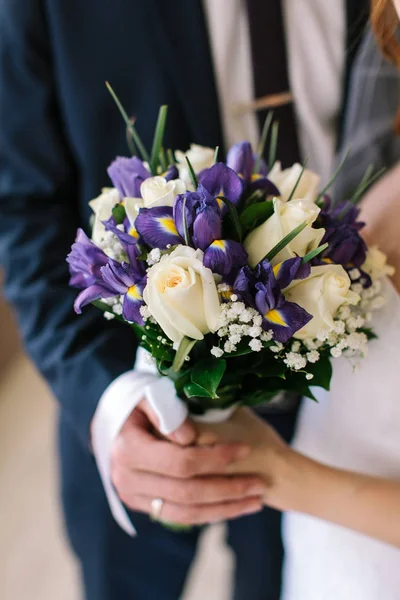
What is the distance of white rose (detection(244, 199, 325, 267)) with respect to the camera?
56 cm

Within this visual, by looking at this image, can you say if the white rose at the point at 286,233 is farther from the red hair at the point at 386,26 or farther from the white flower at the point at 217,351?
the red hair at the point at 386,26

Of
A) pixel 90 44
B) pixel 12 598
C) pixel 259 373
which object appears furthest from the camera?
pixel 12 598

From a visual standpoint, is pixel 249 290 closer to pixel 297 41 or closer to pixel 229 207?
pixel 229 207

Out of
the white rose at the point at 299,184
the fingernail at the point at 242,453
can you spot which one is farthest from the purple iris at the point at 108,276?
the fingernail at the point at 242,453

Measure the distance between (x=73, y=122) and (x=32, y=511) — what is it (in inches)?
60.8

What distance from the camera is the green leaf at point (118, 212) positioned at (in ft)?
2.11

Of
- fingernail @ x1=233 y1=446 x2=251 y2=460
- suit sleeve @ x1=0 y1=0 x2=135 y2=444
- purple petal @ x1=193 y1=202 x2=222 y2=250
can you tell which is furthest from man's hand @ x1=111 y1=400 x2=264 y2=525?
purple petal @ x1=193 y1=202 x2=222 y2=250

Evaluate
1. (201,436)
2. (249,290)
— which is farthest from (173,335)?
(201,436)

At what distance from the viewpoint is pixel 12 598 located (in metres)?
1.77

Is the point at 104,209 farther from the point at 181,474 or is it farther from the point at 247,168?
the point at 181,474

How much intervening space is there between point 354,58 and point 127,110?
0.42 meters

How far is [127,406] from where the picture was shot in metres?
0.83

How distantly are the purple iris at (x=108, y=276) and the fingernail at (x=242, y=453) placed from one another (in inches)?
12.6

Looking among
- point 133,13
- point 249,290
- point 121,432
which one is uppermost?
point 133,13
